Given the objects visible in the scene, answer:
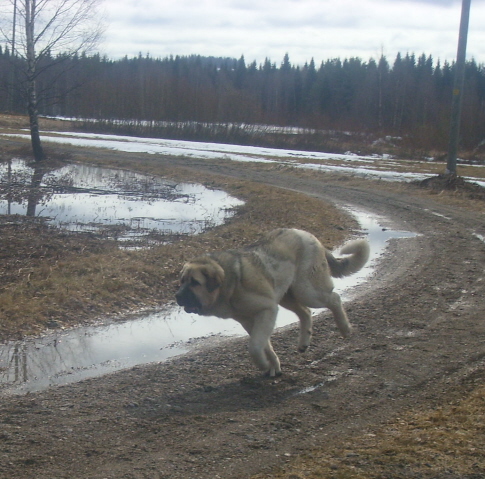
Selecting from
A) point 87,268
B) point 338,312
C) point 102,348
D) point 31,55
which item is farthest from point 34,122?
point 338,312

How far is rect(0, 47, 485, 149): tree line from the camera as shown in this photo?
53750 millimetres

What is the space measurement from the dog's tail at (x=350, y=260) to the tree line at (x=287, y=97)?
2246 centimetres

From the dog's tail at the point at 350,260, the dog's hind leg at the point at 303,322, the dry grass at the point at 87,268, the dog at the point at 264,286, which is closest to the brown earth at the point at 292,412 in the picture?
the dog's hind leg at the point at 303,322

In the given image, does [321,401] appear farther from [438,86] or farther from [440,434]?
[438,86]

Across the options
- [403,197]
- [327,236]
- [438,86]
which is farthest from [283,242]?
[438,86]

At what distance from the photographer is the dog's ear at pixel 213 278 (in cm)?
581

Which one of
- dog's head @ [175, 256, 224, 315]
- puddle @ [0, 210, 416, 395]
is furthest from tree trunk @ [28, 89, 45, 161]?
dog's head @ [175, 256, 224, 315]

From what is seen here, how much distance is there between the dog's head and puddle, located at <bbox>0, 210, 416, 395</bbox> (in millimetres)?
1242

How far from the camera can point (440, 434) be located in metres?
4.49

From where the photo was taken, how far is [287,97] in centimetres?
11119

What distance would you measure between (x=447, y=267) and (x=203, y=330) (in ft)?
16.1

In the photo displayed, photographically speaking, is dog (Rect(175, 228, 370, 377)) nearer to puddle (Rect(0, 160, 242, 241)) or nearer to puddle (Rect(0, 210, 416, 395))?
puddle (Rect(0, 210, 416, 395))

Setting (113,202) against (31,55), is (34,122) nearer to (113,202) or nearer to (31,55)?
(31,55)

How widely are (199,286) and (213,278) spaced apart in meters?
0.15
